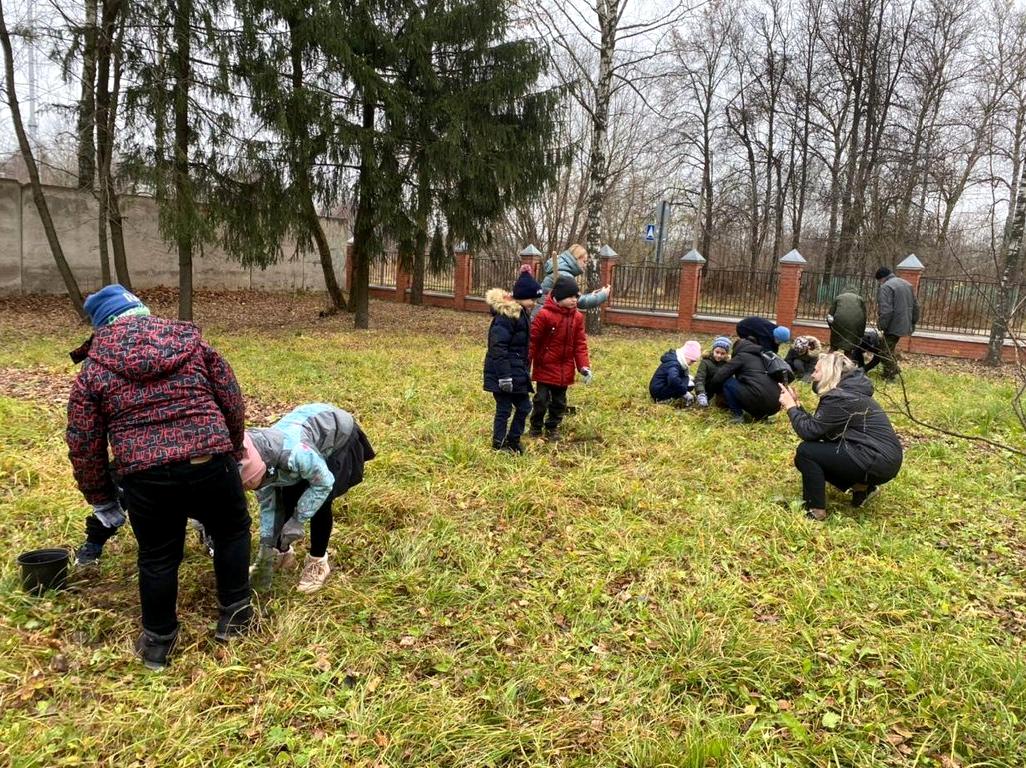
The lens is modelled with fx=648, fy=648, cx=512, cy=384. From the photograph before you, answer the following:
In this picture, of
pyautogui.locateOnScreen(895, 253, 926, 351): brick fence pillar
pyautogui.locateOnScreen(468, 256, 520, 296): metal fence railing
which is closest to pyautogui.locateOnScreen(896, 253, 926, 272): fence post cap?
pyautogui.locateOnScreen(895, 253, 926, 351): brick fence pillar

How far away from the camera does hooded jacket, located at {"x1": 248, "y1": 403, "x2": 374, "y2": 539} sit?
292 centimetres

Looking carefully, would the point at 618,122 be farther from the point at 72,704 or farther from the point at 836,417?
the point at 72,704

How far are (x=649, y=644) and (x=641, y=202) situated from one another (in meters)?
29.6

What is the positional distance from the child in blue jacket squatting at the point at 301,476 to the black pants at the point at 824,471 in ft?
9.69

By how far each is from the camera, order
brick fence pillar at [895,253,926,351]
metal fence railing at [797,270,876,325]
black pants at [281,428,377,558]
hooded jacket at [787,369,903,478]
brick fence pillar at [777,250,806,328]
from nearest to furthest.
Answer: black pants at [281,428,377,558] → hooded jacket at [787,369,903,478] → brick fence pillar at [895,253,926,351] → brick fence pillar at [777,250,806,328] → metal fence railing at [797,270,876,325]

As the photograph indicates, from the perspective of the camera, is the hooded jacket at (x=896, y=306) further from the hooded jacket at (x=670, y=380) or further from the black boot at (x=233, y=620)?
the black boot at (x=233, y=620)

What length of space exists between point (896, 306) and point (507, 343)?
7.63 m

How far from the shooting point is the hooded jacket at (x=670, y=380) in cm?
752

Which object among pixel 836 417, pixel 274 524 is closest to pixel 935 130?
pixel 836 417

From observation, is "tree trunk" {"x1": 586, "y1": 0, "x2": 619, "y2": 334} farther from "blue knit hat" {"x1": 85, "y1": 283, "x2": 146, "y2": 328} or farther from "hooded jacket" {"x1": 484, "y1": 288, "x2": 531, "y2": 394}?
"blue knit hat" {"x1": 85, "y1": 283, "x2": 146, "y2": 328}

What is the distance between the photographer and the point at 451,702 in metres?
2.60

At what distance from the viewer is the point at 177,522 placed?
260 cm

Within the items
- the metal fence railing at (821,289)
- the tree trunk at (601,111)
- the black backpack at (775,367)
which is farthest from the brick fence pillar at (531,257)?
Answer: the black backpack at (775,367)

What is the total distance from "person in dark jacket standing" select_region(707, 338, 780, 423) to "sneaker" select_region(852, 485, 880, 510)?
2124 millimetres
